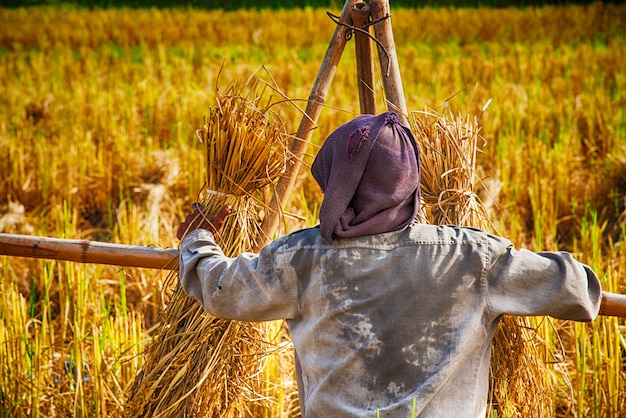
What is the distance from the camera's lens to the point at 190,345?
6.23 feet

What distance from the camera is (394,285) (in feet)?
4.68

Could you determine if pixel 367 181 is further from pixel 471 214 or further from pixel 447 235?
pixel 471 214

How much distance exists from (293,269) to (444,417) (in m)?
0.41

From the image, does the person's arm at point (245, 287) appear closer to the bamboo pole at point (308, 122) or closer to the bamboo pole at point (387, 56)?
the bamboo pole at point (308, 122)

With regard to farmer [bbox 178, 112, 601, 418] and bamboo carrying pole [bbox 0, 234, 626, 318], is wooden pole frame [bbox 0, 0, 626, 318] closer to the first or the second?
bamboo carrying pole [bbox 0, 234, 626, 318]

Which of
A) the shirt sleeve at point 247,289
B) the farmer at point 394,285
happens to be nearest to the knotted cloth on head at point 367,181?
the farmer at point 394,285

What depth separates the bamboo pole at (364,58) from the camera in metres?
1.93

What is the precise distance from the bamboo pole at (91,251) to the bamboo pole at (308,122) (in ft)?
0.82

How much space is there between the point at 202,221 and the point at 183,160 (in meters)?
2.63

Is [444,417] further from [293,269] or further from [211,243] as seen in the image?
[211,243]

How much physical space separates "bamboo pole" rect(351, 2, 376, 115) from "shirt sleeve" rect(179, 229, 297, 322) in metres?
0.60

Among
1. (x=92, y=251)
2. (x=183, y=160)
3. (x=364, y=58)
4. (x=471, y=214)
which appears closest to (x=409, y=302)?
(x=471, y=214)

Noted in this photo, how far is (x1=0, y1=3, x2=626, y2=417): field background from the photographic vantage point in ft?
7.94

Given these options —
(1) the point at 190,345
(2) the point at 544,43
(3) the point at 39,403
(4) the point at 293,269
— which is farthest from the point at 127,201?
(2) the point at 544,43
